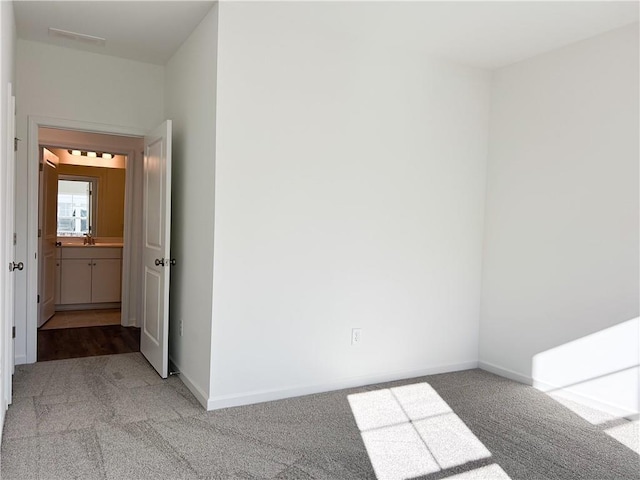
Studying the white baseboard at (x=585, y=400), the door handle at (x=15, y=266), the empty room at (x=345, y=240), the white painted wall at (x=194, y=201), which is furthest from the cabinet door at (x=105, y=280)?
the white baseboard at (x=585, y=400)

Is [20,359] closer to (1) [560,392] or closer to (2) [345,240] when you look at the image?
(2) [345,240]

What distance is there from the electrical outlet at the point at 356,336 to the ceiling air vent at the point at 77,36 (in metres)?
2.97

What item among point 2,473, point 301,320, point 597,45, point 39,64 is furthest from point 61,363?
point 597,45

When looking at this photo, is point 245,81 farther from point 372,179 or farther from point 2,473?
point 2,473

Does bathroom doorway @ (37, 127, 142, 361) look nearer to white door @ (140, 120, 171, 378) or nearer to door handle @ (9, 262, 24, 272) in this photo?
white door @ (140, 120, 171, 378)

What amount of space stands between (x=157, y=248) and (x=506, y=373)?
3.05 metres

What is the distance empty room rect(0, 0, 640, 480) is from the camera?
8.91 feet

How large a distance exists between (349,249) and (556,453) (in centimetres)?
181

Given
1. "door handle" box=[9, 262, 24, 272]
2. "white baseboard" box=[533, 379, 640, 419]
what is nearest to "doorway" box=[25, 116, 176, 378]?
"door handle" box=[9, 262, 24, 272]

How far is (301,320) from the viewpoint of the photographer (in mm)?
3371

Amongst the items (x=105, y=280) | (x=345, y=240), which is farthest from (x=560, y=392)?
(x=105, y=280)

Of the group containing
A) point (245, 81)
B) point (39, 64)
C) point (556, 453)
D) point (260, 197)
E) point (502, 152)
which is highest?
point (39, 64)

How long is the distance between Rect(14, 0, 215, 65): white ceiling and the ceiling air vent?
0.04 m

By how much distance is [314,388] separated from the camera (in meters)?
3.42
